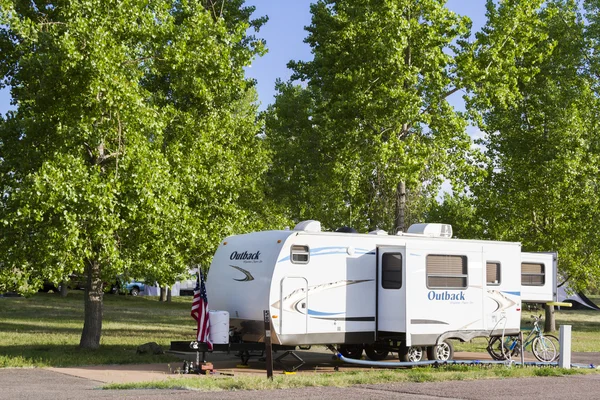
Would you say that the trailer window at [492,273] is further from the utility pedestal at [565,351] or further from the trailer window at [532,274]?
the utility pedestal at [565,351]

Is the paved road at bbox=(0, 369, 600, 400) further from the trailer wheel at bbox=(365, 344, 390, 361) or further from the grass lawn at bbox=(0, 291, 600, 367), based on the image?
the trailer wheel at bbox=(365, 344, 390, 361)

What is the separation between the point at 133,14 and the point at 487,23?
15433mm

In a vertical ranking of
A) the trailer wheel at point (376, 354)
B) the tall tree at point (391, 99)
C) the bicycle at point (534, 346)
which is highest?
the tall tree at point (391, 99)

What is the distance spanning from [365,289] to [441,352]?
2328 mm

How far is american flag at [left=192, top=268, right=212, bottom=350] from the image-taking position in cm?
1584

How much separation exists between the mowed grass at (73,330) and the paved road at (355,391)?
122 inches

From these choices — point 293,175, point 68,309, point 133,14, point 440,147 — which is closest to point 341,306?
point 133,14

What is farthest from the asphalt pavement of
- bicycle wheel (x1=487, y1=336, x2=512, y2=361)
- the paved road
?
bicycle wheel (x1=487, y1=336, x2=512, y2=361)

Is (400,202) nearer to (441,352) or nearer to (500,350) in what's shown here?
(500,350)

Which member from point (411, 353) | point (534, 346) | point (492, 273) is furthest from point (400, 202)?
point (411, 353)

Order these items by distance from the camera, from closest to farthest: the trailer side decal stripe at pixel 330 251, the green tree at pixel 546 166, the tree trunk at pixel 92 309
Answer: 1. the trailer side decal stripe at pixel 330 251
2. the tree trunk at pixel 92 309
3. the green tree at pixel 546 166

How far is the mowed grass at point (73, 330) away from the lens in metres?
18.2

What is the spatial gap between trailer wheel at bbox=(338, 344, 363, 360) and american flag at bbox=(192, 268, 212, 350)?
345cm

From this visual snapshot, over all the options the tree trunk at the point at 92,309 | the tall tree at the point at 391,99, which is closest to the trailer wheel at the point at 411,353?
the tree trunk at the point at 92,309
